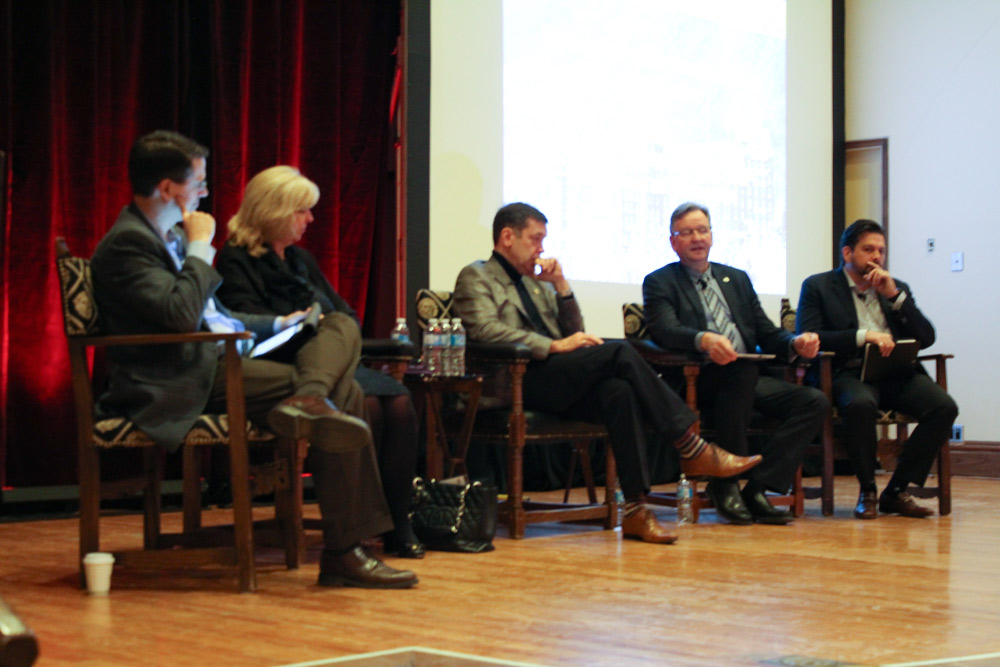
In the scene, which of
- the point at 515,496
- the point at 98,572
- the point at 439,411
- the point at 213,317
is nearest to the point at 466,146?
the point at 439,411

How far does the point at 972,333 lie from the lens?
6.36m

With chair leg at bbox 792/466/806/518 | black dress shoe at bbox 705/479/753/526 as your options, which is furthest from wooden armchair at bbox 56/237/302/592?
chair leg at bbox 792/466/806/518

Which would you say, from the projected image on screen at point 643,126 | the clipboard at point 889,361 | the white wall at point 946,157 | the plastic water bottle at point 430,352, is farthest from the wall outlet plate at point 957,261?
the plastic water bottle at point 430,352

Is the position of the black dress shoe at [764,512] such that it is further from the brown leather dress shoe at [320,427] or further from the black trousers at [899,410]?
the brown leather dress shoe at [320,427]

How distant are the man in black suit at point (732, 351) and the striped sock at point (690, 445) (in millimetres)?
392

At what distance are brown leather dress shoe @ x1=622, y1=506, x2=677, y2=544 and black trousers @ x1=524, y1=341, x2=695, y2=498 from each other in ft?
0.21

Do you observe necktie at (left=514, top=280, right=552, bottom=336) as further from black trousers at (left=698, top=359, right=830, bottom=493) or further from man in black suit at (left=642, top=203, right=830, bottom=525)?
black trousers at (left=698, top=359, right=830, bottom=493)

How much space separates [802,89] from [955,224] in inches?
43.7

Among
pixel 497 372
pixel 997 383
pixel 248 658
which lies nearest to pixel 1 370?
pixel 497 372

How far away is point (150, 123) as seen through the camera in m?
4.52

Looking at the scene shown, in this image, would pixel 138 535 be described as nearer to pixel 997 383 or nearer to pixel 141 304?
pixel 141 304

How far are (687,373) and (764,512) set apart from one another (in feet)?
1.83

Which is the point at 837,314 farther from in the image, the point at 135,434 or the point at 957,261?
the point at 135,434

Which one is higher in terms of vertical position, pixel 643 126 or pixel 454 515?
Answer: pixel 643 126
